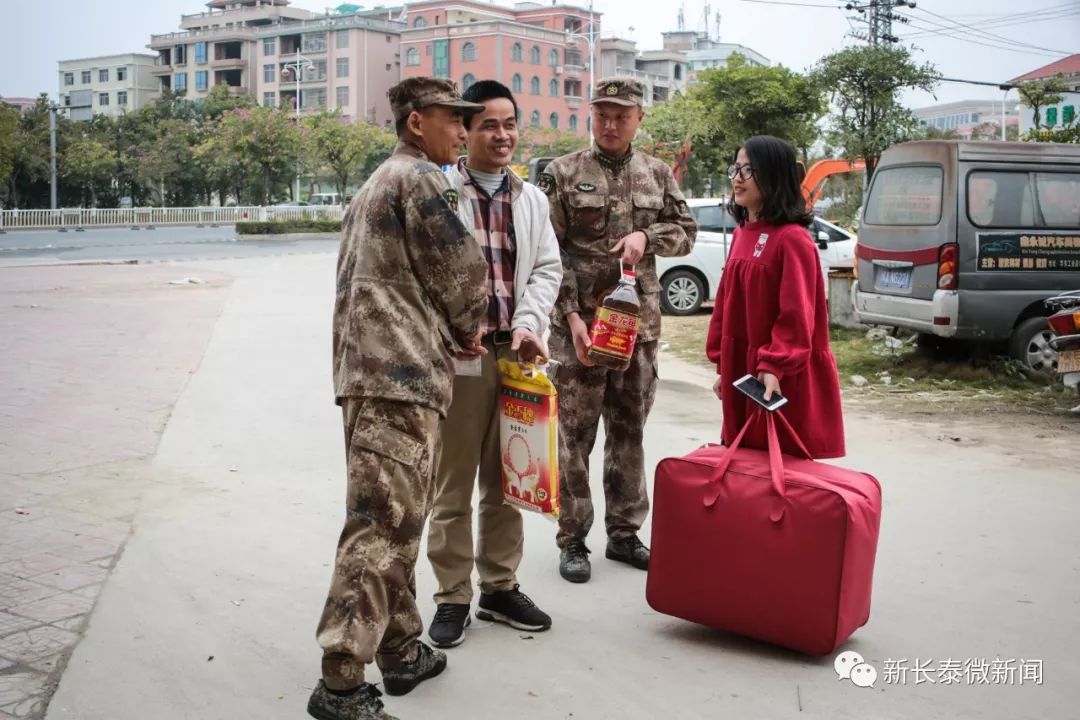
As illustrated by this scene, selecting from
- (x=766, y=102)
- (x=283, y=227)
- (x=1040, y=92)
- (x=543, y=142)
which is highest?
(x=543, y=142)

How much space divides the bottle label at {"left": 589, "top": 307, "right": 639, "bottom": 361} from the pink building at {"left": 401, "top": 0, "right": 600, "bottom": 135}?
84.4 meters

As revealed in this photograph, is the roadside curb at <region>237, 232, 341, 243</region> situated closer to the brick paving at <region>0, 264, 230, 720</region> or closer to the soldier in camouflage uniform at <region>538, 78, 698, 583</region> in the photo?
the brick paving at <region>0, 264, 230, 720</region>

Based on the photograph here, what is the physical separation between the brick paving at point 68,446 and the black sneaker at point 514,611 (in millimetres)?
1483

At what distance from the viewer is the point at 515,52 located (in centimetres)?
9294

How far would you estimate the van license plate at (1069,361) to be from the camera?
28.4 ft

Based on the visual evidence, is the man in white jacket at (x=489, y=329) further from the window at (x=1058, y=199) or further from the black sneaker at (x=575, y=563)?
the window at (x=1058, y=199)

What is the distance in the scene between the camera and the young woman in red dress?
4203 millimetres

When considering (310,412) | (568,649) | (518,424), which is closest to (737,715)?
(568,649)

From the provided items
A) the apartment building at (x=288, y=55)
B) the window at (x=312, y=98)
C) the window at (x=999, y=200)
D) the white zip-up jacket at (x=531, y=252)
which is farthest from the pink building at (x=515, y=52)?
the white zip-up jacket at (x=531, y=252)

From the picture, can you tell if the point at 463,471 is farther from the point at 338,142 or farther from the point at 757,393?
the point at 338,142

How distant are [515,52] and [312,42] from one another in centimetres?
2004

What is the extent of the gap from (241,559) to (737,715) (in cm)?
253

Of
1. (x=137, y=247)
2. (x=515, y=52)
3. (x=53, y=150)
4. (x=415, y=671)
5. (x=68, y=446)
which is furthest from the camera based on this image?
(x=515, y=52)

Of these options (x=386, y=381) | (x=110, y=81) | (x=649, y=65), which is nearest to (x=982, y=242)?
(x=386, y=381)
